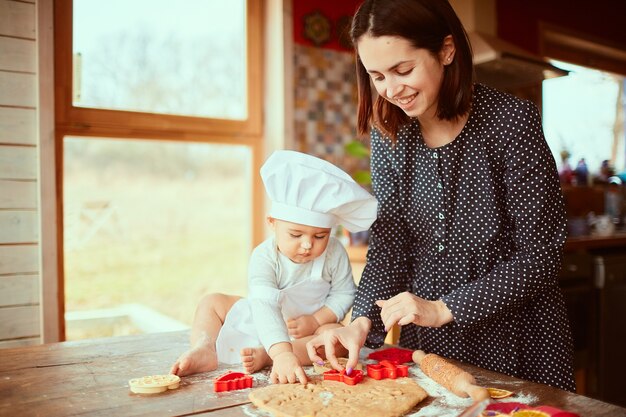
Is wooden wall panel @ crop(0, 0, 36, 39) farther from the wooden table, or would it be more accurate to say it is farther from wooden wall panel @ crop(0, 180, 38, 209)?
the wooden table

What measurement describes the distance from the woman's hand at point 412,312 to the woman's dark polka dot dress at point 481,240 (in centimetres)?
3

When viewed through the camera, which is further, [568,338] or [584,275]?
[584,275]

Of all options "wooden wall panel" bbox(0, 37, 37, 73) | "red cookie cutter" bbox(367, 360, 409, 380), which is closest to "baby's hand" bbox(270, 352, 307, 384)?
"red cookie cutter" bbox(367, 360, 409, 380)

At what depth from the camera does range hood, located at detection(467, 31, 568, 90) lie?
9.95 feet

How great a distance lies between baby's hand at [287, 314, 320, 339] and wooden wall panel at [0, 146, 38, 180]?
1327 mm

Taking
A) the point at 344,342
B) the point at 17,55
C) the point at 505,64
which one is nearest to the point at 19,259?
the point at 17,55

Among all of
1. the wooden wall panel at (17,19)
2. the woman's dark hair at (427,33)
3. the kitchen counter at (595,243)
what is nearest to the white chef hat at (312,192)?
the woman's dark hair at (427,33)

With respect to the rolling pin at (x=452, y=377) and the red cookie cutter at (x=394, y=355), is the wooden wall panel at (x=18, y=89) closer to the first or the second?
the red cookie cutter at (x=394, y=355)

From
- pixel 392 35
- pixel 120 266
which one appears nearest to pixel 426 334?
pixel 392 35

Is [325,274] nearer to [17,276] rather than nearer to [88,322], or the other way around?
[17,276]

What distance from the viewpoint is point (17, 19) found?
7.15 ft

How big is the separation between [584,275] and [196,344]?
2.40m

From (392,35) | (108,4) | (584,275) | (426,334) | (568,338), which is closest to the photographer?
(392,35)

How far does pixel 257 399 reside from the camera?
3.43ft
